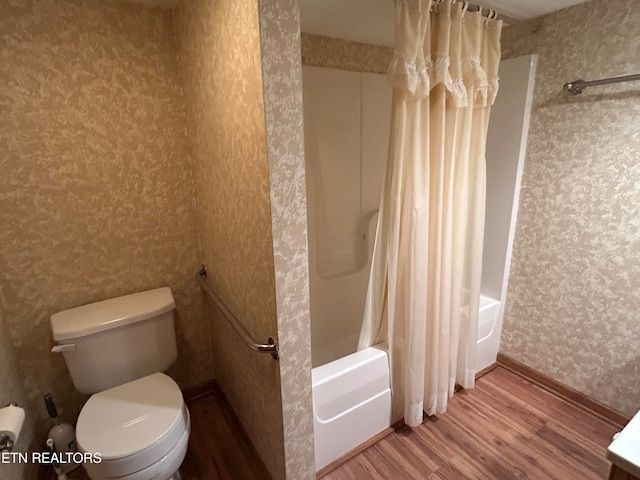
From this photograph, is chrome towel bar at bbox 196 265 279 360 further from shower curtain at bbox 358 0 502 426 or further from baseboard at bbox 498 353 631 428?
baseboard at bbox 498 353 631 428

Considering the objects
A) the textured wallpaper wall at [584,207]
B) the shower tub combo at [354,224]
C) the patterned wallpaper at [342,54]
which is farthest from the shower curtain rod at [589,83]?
the patterned wallpaper at [342,54]

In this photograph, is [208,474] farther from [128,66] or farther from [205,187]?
[128,66]

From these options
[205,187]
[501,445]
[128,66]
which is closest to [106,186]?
[205,187]

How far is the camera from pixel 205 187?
161 cm

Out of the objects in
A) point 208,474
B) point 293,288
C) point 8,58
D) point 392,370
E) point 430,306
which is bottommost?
point 208,474

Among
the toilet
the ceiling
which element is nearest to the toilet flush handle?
the toilet

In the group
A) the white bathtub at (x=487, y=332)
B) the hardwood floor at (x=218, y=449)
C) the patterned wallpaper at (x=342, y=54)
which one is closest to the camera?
the hardwood floor at (x=218, y=449)

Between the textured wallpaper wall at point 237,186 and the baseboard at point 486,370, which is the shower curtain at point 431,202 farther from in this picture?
the textured wallpaper wall at point 237,186

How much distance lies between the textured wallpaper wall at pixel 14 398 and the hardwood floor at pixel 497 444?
1242 mm

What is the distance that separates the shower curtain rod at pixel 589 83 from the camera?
1.40m

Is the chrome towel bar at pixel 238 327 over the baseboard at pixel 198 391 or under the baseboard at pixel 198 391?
over

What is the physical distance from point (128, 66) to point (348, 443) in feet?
6.76

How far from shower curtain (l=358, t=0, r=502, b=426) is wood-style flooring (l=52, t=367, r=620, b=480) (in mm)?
156

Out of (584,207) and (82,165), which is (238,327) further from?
(584,207)
